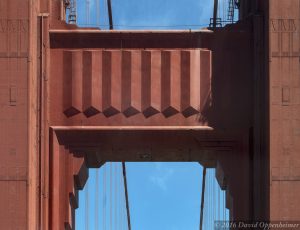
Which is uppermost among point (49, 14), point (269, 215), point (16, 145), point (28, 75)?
point (49, 14)

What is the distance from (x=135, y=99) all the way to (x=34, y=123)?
2.52 metres

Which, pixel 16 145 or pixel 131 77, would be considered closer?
pixel 16 145

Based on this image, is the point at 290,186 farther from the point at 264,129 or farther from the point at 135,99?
the point at 135,99

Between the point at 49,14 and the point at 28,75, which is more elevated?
the point at 49,14

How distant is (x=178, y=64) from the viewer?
21266mm

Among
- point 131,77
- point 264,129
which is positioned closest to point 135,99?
point 131,77

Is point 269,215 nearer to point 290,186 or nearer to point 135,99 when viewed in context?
point 290,186

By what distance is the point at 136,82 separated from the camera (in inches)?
830

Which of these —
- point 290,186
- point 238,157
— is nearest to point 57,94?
point 238,157

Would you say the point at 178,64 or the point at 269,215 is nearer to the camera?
the point at 269,215

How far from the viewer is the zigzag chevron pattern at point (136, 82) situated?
21.0m

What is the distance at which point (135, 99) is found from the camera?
68.9 ft

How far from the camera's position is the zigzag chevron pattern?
21000 mm

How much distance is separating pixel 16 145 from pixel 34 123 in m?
0.91
